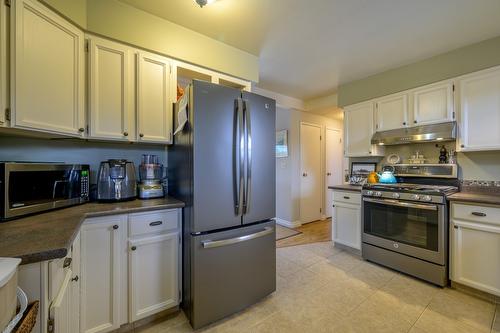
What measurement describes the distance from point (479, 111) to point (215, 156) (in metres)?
2.79

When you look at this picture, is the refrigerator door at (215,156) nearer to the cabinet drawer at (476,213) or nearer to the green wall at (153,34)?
the green wall at (153,34)

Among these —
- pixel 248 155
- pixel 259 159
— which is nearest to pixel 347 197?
pixel 259 159

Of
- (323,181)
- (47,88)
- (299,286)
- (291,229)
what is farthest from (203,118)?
(323,181)

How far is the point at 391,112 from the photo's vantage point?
9.51ft

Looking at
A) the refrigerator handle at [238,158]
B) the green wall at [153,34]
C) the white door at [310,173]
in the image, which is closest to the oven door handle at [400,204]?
the white door at [310,173]

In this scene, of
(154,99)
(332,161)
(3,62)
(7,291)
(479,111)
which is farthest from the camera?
(332,161)

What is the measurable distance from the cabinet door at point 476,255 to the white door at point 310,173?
7.91 feet

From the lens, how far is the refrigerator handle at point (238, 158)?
1.68m

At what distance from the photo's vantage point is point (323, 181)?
470 cm

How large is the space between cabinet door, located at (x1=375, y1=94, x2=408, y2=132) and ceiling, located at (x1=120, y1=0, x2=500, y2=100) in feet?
1.49

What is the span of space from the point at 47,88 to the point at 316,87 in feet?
11.2

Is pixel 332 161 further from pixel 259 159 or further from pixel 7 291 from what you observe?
pixel 7 291

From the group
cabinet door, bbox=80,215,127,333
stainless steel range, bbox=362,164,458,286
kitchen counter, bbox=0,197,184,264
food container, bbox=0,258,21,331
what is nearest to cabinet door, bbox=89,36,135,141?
kitchen counter, bbox=0,197,184,264

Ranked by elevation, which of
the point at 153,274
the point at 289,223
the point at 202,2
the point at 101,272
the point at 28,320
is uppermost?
the point at 202,2
